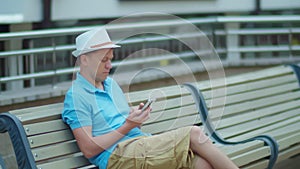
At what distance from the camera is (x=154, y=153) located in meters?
4.19

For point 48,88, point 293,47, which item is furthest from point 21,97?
point 293,47

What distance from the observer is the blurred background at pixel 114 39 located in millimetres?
6602

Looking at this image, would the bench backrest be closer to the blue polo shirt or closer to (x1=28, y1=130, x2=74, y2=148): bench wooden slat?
the blue polo shirt

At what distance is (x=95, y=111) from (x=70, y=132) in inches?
9.2

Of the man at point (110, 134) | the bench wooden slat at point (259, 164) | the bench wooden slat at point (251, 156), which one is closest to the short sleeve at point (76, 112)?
the man at point (110, 134)

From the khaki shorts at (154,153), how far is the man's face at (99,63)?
438 mm

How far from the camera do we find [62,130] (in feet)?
14.1

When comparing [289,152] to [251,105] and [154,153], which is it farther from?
[154,153]

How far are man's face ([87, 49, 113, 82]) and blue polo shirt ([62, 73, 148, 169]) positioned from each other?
69 millimetres

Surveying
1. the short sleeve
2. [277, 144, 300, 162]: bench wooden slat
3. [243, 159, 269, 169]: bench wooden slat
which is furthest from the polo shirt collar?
[277, 144, 300, 162]: bench wooden slat

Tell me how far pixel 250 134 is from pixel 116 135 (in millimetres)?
1812

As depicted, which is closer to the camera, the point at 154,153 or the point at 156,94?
the point at 154,153

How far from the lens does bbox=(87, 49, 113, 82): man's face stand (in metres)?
4.28

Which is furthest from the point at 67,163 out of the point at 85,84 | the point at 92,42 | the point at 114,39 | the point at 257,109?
the point at 114,39
